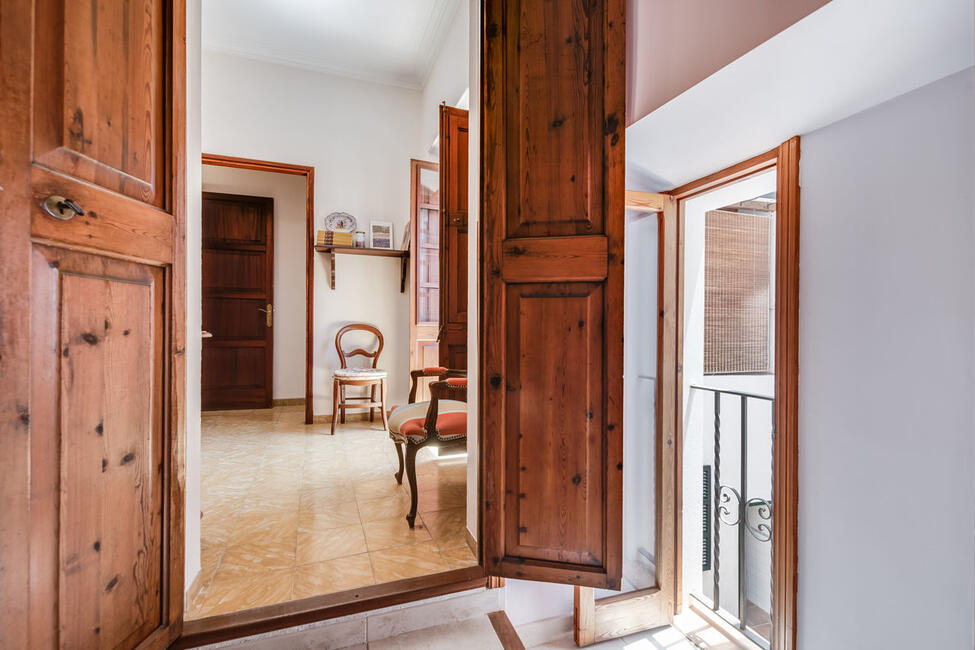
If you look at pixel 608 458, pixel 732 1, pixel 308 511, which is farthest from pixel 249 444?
pixel 732 1

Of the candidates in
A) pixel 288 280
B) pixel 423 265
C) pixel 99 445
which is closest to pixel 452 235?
pixel 423 265

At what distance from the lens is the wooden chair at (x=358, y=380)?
3.57m

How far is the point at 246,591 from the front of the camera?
1460 millimetres

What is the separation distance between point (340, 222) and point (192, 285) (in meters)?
2.62

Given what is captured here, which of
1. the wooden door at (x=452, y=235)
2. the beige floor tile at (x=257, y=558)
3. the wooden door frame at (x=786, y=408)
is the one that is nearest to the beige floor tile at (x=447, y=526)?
the beige floor tile at (x=257, y=558)

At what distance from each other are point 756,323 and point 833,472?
198 cm

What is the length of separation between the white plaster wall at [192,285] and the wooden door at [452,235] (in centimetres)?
115

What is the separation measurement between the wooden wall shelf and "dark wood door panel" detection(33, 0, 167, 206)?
258 centimetres

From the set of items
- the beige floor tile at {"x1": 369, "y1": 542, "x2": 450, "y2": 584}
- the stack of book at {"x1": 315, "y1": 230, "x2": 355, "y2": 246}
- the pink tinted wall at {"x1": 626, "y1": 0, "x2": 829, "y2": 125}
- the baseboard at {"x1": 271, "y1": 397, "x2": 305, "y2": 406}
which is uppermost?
the pink tinted wall at {"x1": 626, "y1": 0, "x2": 829, "y2": 125}

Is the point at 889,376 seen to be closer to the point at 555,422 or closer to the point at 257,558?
the point at 555,422

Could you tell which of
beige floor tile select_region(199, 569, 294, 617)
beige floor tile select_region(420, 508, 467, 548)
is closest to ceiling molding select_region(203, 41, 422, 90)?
beige floor tile select_region(420, 508, 467, 548)

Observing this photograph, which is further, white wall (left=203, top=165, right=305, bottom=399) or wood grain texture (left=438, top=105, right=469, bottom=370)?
white wall (left=203, top=165, right=305, bottom=399)

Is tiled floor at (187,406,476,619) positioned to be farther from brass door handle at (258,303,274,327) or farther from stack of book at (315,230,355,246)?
stack of book at (315,230,355,246)

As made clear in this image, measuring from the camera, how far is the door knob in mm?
907
